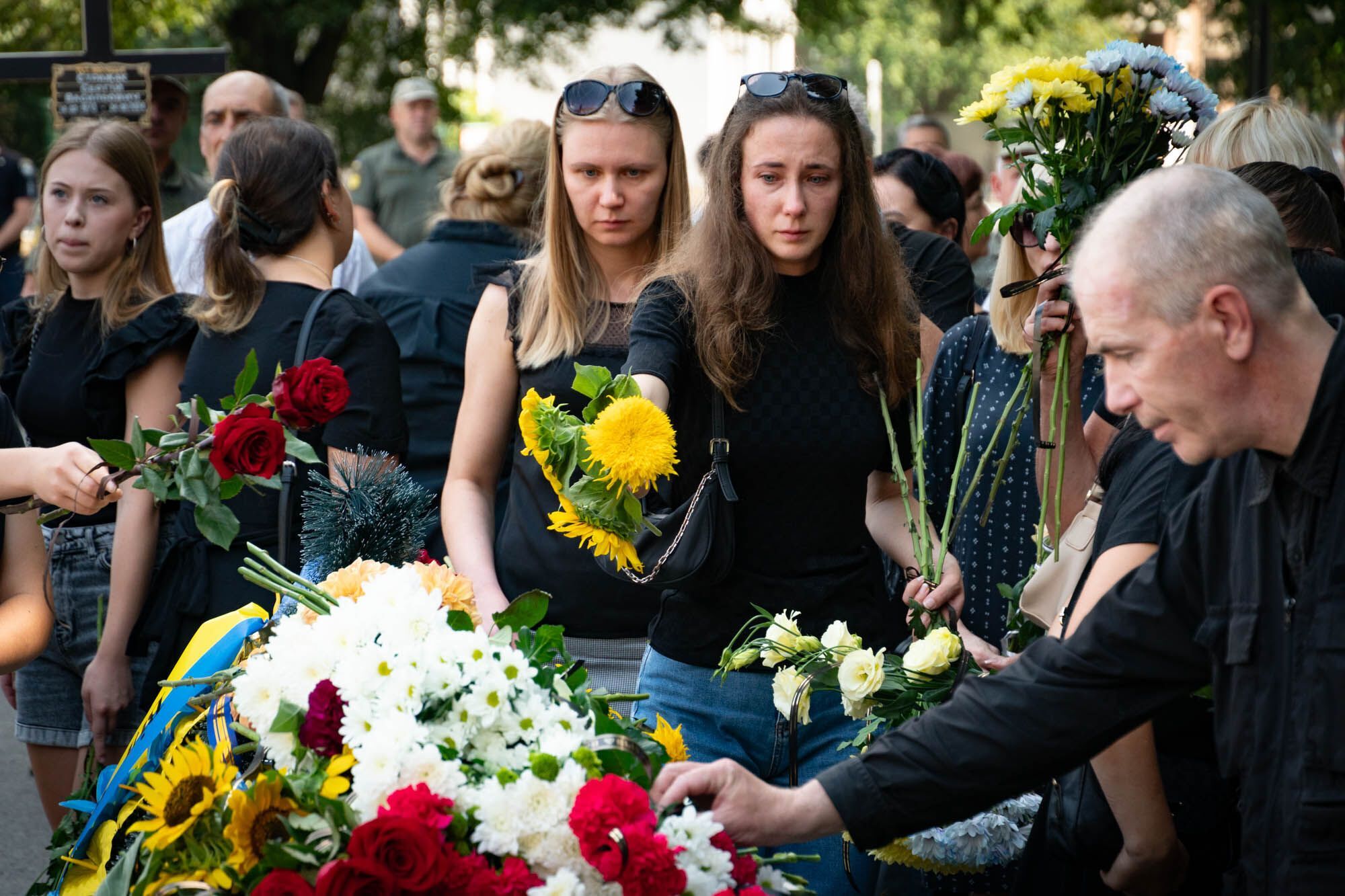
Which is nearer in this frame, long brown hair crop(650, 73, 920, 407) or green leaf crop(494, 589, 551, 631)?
green leaf crop(494, 589, 551, 631)

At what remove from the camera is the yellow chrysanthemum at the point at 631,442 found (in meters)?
2.47

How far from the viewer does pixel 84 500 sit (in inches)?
114

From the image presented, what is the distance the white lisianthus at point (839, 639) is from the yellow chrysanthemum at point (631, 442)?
1.83ft

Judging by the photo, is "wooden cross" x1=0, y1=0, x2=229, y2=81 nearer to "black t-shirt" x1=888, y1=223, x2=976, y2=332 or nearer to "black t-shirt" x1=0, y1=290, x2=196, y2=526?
"black t-shirt" x1=0, y1=290, x2=196, y2=526

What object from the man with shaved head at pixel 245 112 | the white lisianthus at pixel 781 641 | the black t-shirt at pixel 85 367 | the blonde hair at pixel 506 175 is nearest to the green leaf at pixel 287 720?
the white lisianthus at pixel 781 641

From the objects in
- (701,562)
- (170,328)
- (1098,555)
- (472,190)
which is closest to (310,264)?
(170,328)

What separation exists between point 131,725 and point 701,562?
1887 millimetres

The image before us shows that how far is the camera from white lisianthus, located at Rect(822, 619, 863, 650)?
2.85 m

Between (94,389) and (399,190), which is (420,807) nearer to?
(94,389)

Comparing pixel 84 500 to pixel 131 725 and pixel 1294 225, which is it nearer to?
pixel 131 725

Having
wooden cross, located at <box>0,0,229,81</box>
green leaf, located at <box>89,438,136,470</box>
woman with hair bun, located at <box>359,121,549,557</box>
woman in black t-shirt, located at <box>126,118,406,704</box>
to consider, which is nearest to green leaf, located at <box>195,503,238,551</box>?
green leaf, located at <box>89,438,136,470</box>

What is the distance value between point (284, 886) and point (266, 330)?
231cm

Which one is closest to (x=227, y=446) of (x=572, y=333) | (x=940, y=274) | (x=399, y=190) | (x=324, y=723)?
(x=324, y=723)

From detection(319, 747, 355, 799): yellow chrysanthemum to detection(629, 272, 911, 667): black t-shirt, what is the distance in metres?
Answer: 1.17
